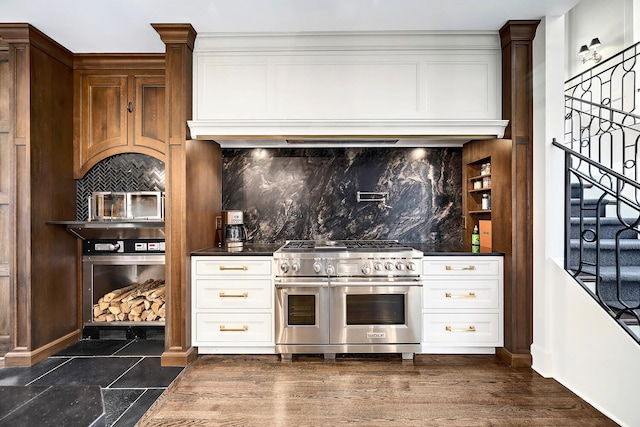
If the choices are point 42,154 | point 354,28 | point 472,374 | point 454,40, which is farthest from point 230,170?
point 472,374

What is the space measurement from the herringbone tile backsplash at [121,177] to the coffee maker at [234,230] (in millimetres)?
693

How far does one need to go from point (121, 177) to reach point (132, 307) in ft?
4.05

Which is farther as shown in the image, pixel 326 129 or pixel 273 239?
pixel 273 239

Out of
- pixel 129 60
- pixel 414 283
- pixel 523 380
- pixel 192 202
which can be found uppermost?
pixel 129 60

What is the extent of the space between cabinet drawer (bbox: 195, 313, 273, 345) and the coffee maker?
2.17ft

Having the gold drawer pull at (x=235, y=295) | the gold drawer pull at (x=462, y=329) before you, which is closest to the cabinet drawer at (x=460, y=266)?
the gold drawer pull at (x=462, y=329)

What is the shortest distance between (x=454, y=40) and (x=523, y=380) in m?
2.68

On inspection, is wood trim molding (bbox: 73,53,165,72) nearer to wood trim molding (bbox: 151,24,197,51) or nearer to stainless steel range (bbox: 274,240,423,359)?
wood trim molding (bbox: 151,24,197,51)

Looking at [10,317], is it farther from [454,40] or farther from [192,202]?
[454,40]

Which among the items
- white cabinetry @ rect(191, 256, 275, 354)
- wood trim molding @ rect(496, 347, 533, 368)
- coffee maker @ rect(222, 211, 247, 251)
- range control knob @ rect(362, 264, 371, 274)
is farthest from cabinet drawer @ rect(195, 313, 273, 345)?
wood trim molding @ rect(496, 347, 533, 368)

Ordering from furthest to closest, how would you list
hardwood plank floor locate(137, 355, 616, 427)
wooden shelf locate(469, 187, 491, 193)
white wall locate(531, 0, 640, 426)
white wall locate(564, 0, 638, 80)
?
white wall locate(564, 0, 638, 80) → wooden shelf locate(469, 187, 491, 193) → white wall locate(531, 0, 640, 426) → hardwood plank floor locate(137, 355, 616, 427)

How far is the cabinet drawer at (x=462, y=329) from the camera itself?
3.04 m

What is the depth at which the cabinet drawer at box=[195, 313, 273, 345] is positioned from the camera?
3086 millimetres

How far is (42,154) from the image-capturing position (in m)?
3.06
